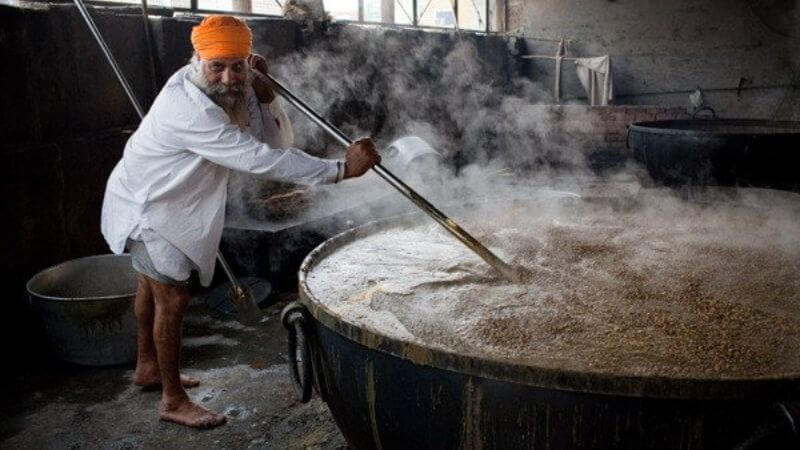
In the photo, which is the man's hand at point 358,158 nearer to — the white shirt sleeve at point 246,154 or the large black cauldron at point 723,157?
the white shirt sleeve at point 246,154

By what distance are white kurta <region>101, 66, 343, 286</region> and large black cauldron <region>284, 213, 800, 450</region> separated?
1.00m

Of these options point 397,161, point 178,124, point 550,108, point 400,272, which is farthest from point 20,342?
point 550,108

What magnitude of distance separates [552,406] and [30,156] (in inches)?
153

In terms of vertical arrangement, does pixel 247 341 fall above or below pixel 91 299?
below

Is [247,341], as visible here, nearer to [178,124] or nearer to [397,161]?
[178,124]

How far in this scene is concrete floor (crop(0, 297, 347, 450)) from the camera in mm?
3111

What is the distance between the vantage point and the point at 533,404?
156cm

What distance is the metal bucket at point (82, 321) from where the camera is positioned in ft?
12.2

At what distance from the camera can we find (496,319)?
6.35 ft

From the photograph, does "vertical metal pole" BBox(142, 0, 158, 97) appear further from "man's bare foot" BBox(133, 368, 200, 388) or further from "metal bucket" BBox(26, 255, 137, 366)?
"man's bare foot" BBox(133, 368, 200, 388)

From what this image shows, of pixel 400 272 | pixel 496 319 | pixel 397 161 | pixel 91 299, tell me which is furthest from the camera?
pixel 397 161

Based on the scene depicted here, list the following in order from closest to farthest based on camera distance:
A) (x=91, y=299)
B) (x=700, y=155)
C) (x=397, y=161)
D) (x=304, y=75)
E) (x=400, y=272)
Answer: (x=400, y=272) < (x=91, y=299) < (x=700, y=155) < (x=397, y=161) < (x=304, y=75)

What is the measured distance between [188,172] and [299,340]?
47.8 inches

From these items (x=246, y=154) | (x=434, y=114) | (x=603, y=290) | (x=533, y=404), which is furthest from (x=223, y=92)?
(x=434, y=114)
